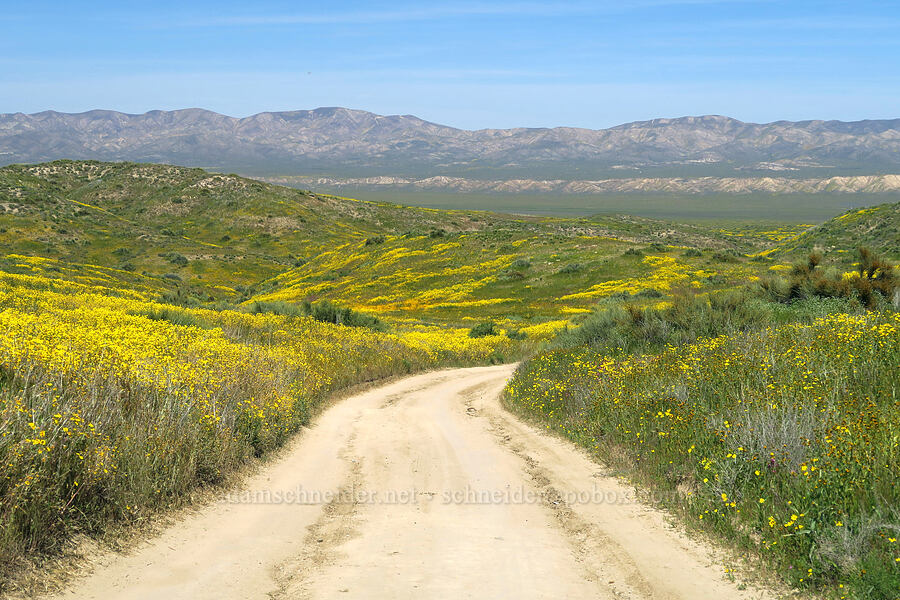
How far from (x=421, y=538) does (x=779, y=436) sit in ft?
12.8

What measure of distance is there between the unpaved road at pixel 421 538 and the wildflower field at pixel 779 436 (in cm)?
56

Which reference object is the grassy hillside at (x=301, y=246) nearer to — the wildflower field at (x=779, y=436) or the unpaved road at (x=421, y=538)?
the unpaved road at (x=421, y=538)

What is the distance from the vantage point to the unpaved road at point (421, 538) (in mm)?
5598

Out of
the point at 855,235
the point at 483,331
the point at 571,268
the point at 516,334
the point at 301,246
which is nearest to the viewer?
the point at 516,334

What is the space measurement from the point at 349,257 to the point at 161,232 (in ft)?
99.5

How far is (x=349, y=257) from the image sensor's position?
70875 mm

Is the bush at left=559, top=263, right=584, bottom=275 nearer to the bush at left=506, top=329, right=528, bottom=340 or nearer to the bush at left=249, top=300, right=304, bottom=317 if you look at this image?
the bush at left=506, top=329, right=528, bottom=340

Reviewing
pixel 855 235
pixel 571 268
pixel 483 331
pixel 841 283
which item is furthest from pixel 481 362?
pixel 855 235

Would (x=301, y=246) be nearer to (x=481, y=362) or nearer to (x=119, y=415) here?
(x=481, y=362)

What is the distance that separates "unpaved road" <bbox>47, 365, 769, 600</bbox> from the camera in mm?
5598

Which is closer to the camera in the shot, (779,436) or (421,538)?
(421,538)

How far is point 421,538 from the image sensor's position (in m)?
6.77

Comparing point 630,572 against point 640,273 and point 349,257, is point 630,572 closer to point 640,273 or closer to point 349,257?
point 640,273

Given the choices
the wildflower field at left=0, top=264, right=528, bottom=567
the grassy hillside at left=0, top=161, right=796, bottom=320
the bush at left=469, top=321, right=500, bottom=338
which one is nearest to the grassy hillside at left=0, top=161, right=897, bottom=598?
the wildflower field at left=0, top=264, right=528, bottom=567
